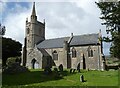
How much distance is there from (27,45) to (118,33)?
47.9 m

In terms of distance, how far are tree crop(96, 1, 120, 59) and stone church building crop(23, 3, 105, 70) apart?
2751 cm

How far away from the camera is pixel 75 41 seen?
196 ft

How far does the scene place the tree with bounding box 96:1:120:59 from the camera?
24.5 m

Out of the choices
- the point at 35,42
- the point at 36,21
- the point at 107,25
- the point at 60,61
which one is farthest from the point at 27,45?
the point at 107,25

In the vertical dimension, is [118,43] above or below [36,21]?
below

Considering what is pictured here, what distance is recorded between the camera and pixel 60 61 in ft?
199

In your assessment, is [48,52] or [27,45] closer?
[48,52]

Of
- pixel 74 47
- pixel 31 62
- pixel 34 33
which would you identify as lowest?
pixel 31 62

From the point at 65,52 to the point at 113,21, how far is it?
114 feet

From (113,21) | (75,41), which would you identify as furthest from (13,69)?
(75,41)

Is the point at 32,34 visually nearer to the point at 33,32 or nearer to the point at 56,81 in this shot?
the point at 33,32

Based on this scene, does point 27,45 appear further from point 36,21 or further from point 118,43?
point 118,43

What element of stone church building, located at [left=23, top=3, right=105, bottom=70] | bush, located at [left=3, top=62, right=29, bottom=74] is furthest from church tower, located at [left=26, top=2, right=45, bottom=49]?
bush, located at [left=3, top=62, right=29, bottom=74]

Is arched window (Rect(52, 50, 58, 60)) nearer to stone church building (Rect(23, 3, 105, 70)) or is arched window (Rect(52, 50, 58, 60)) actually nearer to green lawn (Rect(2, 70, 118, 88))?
stone church building (Rect(23, 3, 105, 70))
